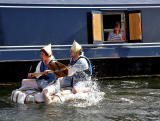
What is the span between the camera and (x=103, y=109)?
833 centimetres

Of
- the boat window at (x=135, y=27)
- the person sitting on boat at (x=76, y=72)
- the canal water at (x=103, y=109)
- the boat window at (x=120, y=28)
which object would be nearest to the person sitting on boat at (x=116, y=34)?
the boat window at (x=120, y=28)

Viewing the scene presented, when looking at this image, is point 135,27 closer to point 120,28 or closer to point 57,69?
point 120,28

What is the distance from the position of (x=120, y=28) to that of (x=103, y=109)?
5.57 meters

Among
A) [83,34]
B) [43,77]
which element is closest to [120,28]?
[83,34]

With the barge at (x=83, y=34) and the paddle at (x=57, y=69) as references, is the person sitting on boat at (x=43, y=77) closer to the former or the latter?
the paddle at (x=57, y=69)

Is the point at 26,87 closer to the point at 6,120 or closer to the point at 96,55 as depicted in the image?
the point at 6,120

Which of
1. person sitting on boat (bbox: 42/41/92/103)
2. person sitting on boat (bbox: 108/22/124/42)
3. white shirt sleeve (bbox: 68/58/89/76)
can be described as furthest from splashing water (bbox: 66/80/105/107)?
person sitting on boat (bbox: 108/22/124/42)

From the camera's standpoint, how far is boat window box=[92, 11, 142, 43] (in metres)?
12.7

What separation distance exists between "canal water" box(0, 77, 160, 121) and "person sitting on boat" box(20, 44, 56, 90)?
23.6 inches

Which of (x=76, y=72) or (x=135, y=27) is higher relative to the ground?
(x=135, y=27)

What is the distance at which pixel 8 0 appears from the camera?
12.1 meters

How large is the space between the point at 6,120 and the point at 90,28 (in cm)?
594

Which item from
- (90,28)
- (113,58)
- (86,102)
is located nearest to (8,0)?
(90,28)

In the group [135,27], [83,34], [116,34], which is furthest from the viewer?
[116,34]
